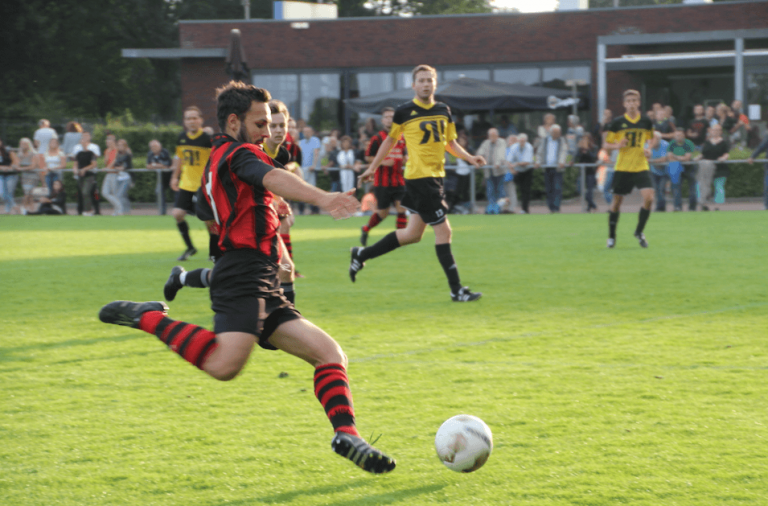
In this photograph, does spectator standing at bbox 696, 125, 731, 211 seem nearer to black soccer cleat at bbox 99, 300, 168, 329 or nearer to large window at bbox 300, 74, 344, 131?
large window at bbox 300, 74, 344, 131

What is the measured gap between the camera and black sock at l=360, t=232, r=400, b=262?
30.1 feet

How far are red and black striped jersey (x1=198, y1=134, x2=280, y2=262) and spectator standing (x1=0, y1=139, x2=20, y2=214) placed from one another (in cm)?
2000

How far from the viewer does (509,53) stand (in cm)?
3067

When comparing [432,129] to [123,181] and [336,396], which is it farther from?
[123,181]

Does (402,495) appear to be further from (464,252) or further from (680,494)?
(464,252)

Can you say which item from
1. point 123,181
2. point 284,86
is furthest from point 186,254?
point 284,86

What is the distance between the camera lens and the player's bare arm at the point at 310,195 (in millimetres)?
3432

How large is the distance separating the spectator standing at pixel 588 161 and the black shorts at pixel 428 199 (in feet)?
41.3

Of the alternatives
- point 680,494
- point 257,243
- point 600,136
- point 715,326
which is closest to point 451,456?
point 680,494

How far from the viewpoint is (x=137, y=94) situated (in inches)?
1983

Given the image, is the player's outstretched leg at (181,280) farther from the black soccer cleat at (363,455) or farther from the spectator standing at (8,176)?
the spectator standing at (8,176)

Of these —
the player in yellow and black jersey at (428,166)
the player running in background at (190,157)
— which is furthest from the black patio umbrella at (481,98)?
the player in yellow and black jersey at (428,166)

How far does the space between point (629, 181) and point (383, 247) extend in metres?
4.79

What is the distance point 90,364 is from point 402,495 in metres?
3.24
